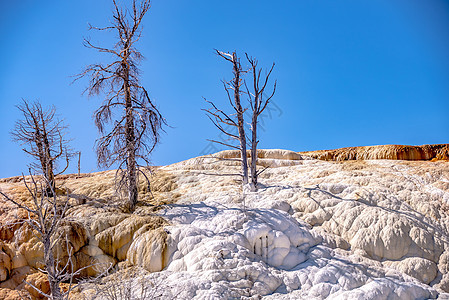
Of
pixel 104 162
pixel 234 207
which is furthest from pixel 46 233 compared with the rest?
pixel 104 162

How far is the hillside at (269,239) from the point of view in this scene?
10.4m

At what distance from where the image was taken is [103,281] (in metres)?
11.6

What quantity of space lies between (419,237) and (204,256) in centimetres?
715

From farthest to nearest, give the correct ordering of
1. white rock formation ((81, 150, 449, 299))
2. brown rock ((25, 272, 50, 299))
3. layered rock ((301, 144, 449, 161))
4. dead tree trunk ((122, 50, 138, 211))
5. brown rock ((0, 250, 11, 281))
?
layered rock ((301, 144, 449, 161)) < dead tree trunk ((122, 50, 138, 211)) < brown rock ((0, 250, 11, 281)) < brown rock ((25, 272, 50, 299)) < white rock formation ((81, 150, 449, 299))

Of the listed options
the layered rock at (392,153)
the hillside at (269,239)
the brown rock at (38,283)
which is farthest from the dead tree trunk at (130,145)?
the layered rock at (392,153)

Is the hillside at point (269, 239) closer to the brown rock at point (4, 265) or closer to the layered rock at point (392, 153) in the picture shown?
the brown rock at point (4, 265)

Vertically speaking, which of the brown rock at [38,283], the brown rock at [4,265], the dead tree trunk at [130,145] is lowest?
the brown rock at [38,283]

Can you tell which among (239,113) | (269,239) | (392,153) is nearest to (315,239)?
(269,239)

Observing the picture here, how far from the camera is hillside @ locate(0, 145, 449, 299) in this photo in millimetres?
10391

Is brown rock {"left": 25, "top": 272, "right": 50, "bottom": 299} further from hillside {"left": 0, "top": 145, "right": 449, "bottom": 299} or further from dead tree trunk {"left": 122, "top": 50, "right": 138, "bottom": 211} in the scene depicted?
dead tree trunk {"left": 122, "top": 50, "right": 138, "bottom": 211}

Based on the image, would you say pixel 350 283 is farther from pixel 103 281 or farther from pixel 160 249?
pixel 103 281

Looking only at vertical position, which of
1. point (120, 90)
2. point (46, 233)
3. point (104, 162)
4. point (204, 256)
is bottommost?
point (204, 256)

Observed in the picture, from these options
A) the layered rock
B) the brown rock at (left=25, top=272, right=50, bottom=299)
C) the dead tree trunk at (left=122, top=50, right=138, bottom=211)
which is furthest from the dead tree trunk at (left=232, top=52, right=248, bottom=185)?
the layered rock

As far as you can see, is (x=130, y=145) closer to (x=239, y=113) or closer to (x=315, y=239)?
(x=239, y=113)
